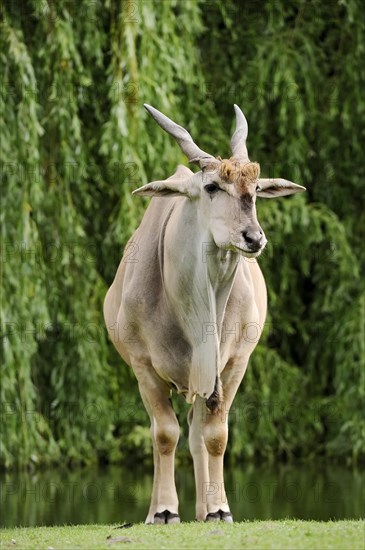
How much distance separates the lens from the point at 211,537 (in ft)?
21.3

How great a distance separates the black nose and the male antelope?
0.97ft

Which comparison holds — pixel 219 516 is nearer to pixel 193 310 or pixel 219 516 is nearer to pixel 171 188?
pixel 193 310

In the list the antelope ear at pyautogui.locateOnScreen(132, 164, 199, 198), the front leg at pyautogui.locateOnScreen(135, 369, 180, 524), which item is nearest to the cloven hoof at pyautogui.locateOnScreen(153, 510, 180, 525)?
the front leg at pyautogui.locateOnScreen(135, 369, 180, 524)

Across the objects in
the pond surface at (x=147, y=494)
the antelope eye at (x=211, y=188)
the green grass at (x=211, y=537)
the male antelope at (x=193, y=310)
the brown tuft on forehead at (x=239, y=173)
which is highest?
the brown tuft on forehead at (x=239, y=173)

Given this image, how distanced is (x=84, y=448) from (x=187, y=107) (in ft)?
13.1

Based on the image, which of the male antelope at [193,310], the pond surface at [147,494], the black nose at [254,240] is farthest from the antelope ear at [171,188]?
the pond surface at [147,494]

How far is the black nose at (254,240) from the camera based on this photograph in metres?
6.72

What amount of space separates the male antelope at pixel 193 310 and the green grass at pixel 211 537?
60 cm

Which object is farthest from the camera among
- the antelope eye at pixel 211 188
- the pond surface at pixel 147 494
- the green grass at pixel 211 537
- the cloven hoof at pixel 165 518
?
the pond surface at pixel 147 494

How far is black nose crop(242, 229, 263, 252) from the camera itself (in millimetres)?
6723

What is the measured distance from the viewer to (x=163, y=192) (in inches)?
294

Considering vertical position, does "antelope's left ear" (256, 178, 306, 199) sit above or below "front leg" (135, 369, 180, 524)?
above

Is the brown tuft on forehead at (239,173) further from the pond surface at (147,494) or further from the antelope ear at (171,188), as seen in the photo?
the pond surface at (147,494)

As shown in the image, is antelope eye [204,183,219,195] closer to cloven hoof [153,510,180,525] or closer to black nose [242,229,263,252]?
black nose [242,229,263,252]
